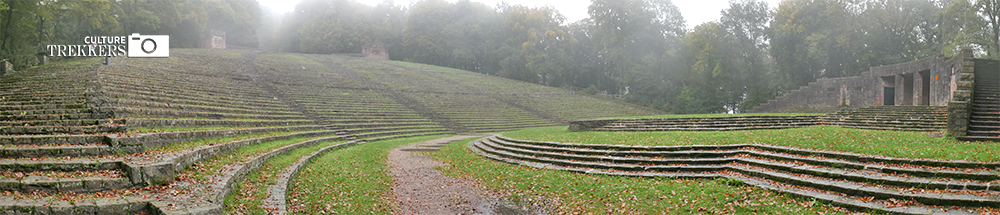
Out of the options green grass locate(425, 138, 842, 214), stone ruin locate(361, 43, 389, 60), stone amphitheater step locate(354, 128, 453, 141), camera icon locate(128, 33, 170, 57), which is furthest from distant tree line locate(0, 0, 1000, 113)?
green grass locate(425, 138, 842, 214)

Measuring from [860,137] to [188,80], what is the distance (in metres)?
24.8

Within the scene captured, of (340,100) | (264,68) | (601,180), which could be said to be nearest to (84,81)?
(340,100)

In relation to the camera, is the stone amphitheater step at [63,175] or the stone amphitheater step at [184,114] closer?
the stone amphitheater step at [63,175]

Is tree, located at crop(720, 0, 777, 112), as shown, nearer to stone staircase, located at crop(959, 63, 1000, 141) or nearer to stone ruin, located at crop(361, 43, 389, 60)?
stone staircase, located at crop(959, 63, 1000, 141)

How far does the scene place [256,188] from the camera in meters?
7.81

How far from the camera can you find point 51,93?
1274 centimetres

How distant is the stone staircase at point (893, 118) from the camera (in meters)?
16.9

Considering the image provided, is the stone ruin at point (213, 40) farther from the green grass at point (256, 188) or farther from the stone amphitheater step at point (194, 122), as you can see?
the green grass at point (256, 188)

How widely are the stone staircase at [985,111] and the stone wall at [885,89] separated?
12.3ft

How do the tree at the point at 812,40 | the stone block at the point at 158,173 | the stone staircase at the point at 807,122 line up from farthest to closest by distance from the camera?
the tree at the point at 812,40, the stone staircase at the point at 807,122, the stone block at the point at 158,173

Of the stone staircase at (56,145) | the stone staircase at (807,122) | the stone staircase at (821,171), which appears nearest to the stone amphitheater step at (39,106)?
the stone staircase at (56,145)

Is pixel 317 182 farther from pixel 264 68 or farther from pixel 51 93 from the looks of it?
pixel 264 68

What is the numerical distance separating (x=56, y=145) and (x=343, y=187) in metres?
4.28

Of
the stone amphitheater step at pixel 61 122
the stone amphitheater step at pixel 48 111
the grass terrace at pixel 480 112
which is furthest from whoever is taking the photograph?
the grass terrace at pixel 480 112
